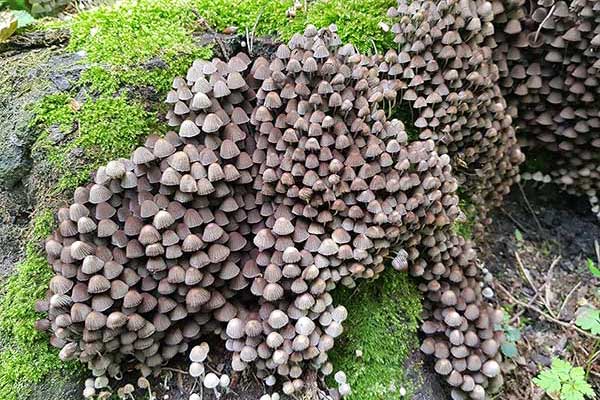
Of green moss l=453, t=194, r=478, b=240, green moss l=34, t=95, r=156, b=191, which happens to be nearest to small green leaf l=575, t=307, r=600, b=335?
green moss l=453, t=194, r=478, b=240

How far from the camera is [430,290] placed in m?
2.91

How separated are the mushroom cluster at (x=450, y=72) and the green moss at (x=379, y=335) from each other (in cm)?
84

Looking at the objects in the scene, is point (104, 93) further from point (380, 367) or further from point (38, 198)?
point (380, 367)

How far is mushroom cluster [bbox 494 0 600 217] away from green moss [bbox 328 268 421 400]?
59.6 inches

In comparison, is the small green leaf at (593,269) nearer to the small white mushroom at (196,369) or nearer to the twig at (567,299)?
the twig at (567,299)

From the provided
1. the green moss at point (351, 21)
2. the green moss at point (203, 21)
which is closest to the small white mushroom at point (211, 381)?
the green moss at point (203, 21)

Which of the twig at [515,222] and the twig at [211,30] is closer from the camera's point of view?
the twig at [211,30]

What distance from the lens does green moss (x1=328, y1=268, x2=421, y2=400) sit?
2.72 metres

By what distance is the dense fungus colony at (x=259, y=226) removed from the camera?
2.39 m

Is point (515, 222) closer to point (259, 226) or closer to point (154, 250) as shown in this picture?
point (259, 226)

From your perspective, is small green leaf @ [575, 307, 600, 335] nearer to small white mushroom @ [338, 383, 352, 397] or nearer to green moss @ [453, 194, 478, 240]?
green moss @ [453, 194, 478, 240]

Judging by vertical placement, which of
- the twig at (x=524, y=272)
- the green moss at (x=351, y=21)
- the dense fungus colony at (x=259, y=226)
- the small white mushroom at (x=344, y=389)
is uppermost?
the green moss at (x=351, y=21)

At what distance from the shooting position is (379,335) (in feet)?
9.29

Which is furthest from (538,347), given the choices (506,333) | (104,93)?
(104,93)
